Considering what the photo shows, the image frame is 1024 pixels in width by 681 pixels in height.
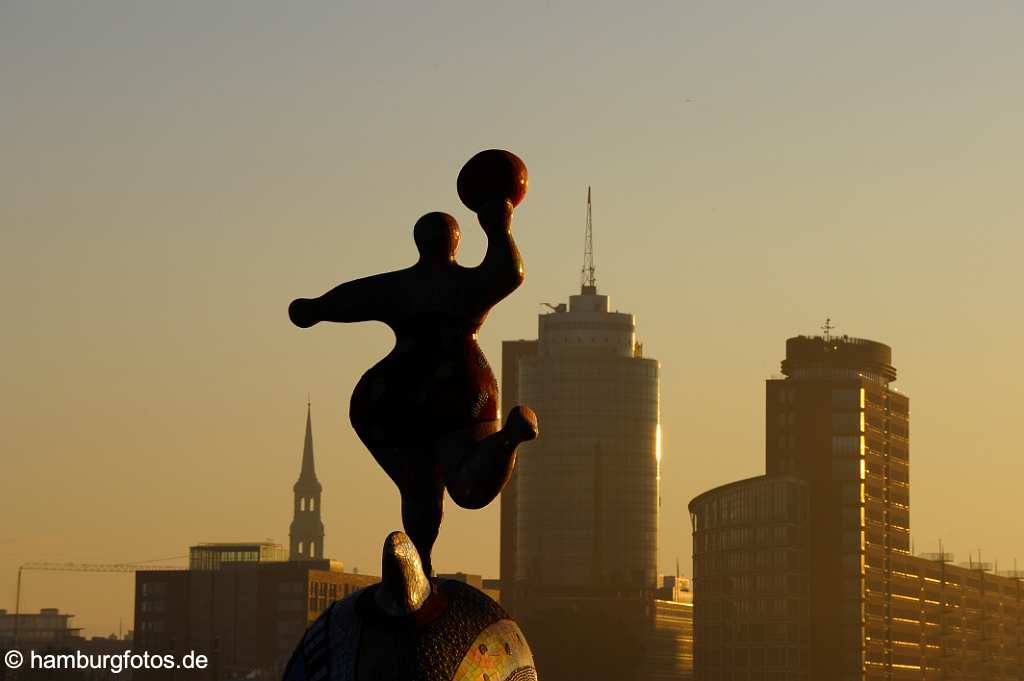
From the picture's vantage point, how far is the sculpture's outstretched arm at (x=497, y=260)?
Result: 11.4m

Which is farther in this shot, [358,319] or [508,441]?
[358,319]

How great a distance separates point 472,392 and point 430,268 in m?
0.70

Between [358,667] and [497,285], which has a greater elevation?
[497,285]

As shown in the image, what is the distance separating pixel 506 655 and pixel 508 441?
100cm

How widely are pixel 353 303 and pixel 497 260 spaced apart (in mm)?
756

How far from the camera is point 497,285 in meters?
11.4

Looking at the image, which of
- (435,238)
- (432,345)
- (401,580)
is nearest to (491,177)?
(435,238)

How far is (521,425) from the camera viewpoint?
33.9ft

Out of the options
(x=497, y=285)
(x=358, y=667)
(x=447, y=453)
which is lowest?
(x=358, y=667)

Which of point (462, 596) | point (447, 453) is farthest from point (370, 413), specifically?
point (462, 596)

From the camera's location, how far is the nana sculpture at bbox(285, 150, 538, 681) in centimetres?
1059

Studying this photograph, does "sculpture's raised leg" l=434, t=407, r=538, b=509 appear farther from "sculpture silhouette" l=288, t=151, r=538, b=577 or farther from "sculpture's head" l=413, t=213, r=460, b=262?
"sculpture's head" l=413, t=213, r=460, b=262

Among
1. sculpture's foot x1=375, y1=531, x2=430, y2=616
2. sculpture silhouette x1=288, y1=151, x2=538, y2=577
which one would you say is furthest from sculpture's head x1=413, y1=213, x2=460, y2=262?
sculpture's foot x1=375, y1=531, x2=430, y2=616

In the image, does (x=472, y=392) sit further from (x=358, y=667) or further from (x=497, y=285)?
(x=358, y=667)
